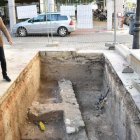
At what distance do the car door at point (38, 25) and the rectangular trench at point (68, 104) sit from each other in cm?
895

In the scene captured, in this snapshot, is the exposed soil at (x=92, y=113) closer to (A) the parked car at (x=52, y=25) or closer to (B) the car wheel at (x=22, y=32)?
(A) the parked car at (x=52, y=25)

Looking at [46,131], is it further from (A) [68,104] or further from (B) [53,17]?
(B) [53,17]

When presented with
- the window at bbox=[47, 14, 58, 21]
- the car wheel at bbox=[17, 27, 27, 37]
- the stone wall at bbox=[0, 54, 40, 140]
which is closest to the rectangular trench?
the stone wall at bbox=[0, 54, 40, 140]

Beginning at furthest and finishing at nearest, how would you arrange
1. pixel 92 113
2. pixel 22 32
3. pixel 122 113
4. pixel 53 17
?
pixel 22 32
pixel 53 17
pixel 92 113
pixel 122 113

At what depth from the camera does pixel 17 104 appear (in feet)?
24.2

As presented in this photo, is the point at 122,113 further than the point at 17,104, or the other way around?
the point at 17,104

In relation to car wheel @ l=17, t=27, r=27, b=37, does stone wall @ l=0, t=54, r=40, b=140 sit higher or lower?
lower

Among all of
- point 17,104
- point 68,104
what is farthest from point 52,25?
point 17,104

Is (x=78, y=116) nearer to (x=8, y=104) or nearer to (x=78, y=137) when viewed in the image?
(x=78, y=137)

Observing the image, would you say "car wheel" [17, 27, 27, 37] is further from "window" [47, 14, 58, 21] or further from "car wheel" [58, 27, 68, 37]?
A: "car wheel" [58, 27, 68, 37]

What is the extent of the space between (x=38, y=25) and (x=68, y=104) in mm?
12735

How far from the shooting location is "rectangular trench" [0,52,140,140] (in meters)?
6.77

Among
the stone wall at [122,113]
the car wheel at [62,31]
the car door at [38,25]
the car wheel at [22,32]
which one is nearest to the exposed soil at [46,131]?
the stone wall at [122,113]

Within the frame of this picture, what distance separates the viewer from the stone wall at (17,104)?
6203mm
